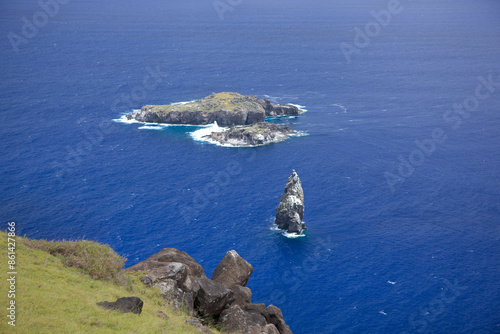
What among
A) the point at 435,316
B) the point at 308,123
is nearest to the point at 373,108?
the point at 308,123

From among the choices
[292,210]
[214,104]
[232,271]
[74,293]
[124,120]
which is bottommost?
[124,120]

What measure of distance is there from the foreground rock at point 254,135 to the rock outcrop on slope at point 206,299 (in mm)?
110879

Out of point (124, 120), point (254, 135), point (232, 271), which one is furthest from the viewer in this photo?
point (124, 120)

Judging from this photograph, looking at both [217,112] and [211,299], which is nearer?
[211,299]

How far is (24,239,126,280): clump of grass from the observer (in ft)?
122

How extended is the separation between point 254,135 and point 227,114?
20.0 meters

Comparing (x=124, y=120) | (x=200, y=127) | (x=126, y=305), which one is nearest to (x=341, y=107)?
(x=200, y=127)

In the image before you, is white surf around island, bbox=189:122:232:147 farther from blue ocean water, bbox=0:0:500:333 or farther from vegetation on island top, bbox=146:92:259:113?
vegetation on island top, bbox=146:92:259:113

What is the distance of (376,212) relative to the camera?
107 meters

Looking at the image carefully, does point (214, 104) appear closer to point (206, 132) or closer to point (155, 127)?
point (206, 132)

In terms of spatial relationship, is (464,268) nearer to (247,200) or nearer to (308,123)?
(247,200)

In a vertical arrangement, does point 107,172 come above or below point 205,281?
below

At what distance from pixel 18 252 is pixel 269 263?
192 ft

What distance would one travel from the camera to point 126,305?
32.4 m
